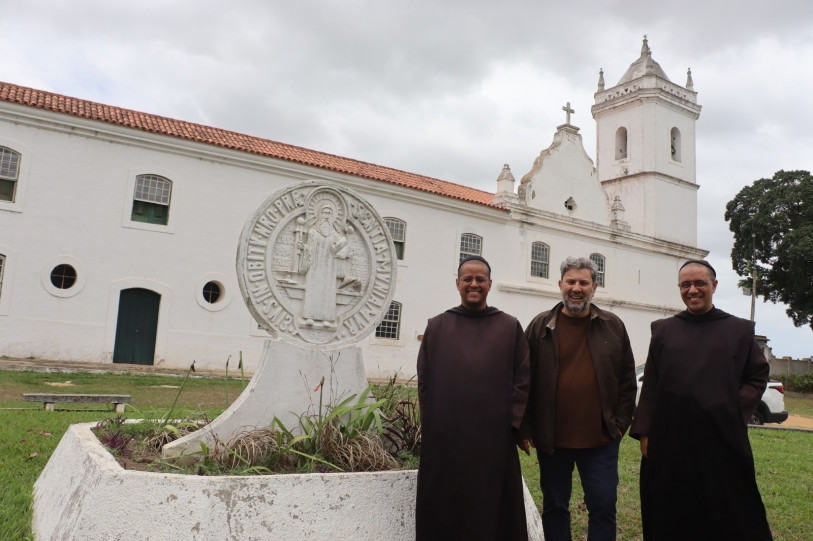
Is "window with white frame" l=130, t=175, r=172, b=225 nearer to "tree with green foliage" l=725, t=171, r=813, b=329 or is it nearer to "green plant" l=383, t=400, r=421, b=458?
"green plant" l=383, t=400, r=421, b=458

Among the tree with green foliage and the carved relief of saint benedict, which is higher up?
the tree with green foliage

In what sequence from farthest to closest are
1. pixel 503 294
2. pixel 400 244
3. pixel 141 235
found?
pixel 503 294, pixel 400 244, pixel 141 235

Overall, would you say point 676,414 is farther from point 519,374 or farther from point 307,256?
point 307,256

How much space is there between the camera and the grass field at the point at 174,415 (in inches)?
178

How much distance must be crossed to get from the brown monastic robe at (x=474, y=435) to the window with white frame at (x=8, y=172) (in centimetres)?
1377

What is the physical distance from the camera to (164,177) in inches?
593

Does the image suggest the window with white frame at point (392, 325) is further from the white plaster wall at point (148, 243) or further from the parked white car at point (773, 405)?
the parked white car at point (773, 405)

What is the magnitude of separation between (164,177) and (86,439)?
40.0 feet

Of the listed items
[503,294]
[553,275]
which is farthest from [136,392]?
[553,275]

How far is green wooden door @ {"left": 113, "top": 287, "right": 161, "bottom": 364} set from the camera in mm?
14297

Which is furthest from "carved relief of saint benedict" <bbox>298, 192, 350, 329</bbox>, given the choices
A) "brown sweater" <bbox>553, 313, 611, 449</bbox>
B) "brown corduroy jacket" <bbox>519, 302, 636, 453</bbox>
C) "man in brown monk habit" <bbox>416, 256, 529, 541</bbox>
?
"brown sweater" <bbox>553, 313, 611, 449</bbox>

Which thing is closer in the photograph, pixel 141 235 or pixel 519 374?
pixel 519 374

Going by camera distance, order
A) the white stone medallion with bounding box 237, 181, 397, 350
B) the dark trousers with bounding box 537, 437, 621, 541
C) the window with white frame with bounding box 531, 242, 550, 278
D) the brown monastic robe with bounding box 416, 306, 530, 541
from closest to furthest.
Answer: the brown monastic robe with bounding box 416, 306, 530, 541 < the dark trousers with bounding box 537, 437, 621, 541 < the white stone medallion with bounding box 237, 181, 397, 350 < the window with white frame with bounding box 531, 242, 550, 278

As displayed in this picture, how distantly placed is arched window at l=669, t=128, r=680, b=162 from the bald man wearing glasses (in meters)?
24.6
